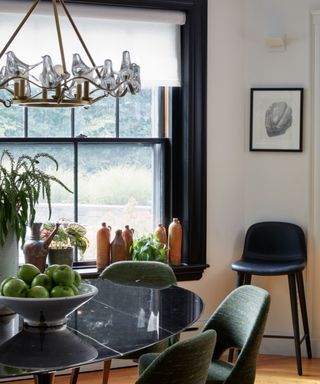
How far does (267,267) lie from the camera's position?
4805 mm

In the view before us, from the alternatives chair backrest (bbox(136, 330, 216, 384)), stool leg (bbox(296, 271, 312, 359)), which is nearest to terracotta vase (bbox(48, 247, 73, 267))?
→ stool leg (bbox(296, 271, 312, 359))

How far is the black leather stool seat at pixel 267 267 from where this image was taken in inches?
186

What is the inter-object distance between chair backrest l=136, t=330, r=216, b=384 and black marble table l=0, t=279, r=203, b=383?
0.30 ft

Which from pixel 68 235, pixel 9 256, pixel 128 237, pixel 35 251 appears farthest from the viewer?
pixel 128 237

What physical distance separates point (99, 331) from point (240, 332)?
2.52ft

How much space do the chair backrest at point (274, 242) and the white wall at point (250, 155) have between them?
0.12 meters

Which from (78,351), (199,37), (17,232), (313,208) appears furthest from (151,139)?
(78,351)

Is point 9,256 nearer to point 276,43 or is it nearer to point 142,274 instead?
point 142,274

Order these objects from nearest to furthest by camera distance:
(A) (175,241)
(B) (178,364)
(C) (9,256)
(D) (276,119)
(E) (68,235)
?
(B) (178,364) → (C) (9,256) → (E) (68,235) → (A) (175,241) → (D) (276,119)

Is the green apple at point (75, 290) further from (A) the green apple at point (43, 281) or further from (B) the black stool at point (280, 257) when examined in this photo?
(B) the black stool at point (280, 257)

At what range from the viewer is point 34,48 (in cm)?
464

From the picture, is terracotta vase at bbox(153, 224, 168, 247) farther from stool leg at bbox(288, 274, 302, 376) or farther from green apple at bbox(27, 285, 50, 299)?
green apple at bbox(27, 285, 50, 299)

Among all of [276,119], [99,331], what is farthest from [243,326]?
[276,119]

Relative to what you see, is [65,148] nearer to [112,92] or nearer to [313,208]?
[313,208]
